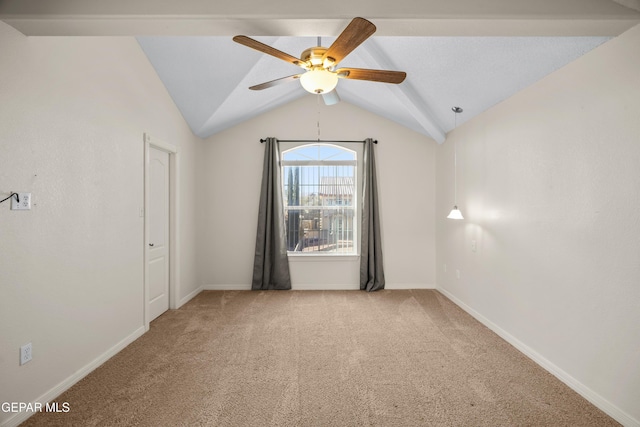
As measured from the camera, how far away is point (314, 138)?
498cm

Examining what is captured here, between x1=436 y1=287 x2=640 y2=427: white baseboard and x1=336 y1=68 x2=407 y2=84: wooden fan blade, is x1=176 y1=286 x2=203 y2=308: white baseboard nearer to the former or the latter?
x1=336 y1=68 x2=407 y2=84: wooden fan blade

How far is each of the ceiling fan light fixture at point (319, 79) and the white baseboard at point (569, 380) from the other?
101 inches

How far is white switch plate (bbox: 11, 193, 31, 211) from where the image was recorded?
1894 mm

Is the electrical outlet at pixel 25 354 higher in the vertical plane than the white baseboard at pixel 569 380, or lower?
higher

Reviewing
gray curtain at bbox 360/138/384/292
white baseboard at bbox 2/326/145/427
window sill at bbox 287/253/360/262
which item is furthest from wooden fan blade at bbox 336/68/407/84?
window sill at bbox 287/253/360/262

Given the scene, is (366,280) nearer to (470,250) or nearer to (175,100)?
(470,250)

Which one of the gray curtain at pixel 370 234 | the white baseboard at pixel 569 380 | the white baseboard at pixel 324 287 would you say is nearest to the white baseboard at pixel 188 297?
the white baseboard at pixel 324 287

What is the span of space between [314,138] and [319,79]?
9.29 feet

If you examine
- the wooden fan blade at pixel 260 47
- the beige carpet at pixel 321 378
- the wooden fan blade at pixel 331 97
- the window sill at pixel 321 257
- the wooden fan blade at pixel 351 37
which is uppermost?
the wooden fan blade at pixel 331 97

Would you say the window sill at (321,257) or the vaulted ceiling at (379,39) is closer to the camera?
the vaulted ceiling at (379,39)

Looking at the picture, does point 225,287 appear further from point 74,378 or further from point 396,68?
point 396,68

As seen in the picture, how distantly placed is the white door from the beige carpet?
28 cm

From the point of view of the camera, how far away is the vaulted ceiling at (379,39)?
1.83 metres

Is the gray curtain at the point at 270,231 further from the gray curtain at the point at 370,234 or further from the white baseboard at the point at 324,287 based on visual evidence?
the gray curtain at the point at 370,234
